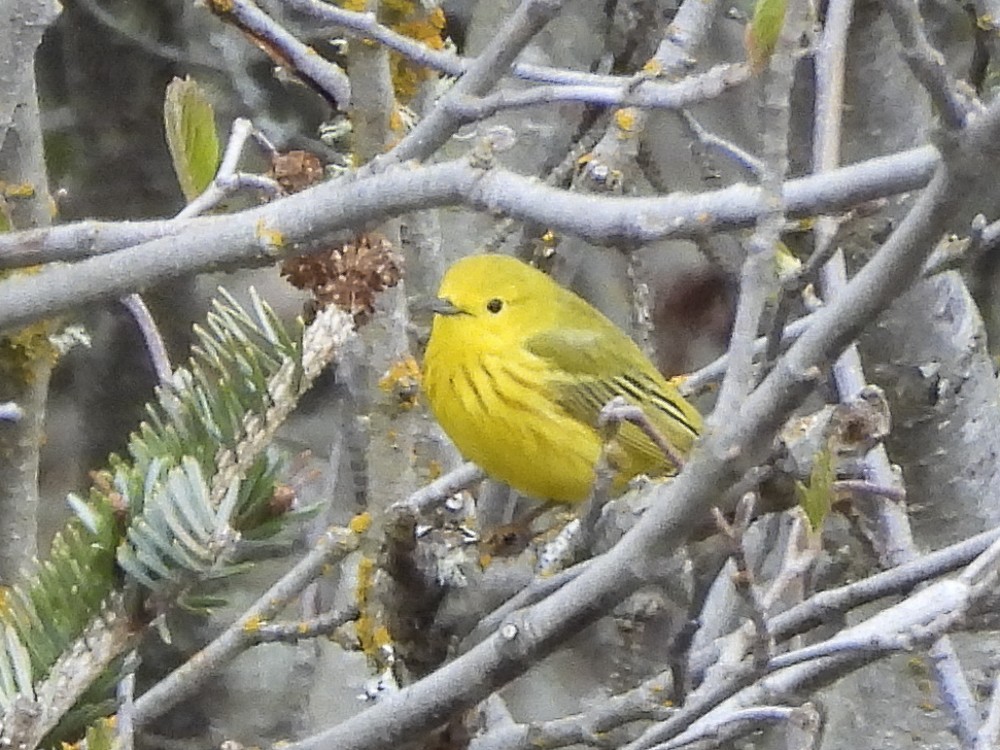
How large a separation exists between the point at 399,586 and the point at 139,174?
1485 millimetres

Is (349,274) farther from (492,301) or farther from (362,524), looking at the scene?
(492,301)

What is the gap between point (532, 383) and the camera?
1.77 meters

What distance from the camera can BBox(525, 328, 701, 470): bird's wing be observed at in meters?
1.66

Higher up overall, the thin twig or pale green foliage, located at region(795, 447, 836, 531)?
the thin twig

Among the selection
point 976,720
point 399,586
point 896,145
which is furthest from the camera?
point 896,145

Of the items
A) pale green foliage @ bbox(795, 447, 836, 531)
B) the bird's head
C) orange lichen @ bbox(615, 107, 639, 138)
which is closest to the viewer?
pale green foliage @ bbox(795, 447, 836, 531)

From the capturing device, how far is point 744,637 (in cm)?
84

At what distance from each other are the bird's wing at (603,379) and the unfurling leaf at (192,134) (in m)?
0.79

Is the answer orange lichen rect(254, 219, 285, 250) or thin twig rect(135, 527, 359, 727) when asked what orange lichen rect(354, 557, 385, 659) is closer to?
thin twig rect(135, 527, 359, 727)

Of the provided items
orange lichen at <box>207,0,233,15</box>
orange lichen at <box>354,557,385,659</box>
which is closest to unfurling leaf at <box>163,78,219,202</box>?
orange lichen at <box>207,0,233,15</box>

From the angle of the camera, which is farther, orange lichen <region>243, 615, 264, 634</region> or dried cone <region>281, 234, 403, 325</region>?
orange lichen <region>243, 615, 264, 634</region>

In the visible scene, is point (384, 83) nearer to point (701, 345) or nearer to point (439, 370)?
point (439, 370)

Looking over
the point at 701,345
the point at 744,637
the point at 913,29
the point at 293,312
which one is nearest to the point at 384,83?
the point at 744,637

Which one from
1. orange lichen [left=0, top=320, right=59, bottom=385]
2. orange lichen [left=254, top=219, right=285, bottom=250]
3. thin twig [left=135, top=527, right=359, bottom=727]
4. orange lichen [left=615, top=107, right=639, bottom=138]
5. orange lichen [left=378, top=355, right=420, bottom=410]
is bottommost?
thin twig [left=135, top=527, right=359, bottom=727]
